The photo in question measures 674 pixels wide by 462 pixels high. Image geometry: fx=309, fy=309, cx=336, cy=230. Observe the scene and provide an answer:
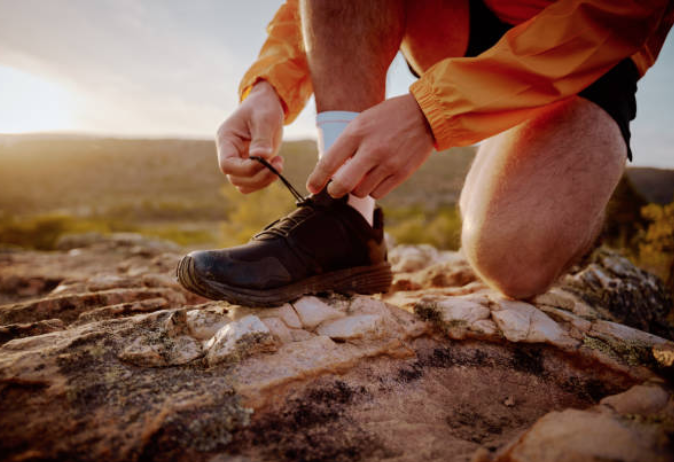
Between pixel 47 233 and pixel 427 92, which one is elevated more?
pixel 427 92

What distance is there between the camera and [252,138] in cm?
149

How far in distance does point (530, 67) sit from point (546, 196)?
1.97 ft

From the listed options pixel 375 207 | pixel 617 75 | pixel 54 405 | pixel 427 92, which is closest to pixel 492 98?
pixel 427 92

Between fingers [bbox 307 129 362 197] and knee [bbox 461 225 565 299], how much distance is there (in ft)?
2.83

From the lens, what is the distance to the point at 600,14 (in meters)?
1.08

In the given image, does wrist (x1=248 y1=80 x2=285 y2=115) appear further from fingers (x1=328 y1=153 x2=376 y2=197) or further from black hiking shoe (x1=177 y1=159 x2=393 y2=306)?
fingers (x1=328 y1=153 x2=376 y2=197)

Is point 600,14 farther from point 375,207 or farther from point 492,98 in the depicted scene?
point 375,207

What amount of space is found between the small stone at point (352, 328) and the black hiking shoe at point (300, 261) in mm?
208

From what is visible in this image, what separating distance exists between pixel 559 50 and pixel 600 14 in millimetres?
170

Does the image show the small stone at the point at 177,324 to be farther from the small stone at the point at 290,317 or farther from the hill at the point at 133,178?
the hill at the point at 133,178

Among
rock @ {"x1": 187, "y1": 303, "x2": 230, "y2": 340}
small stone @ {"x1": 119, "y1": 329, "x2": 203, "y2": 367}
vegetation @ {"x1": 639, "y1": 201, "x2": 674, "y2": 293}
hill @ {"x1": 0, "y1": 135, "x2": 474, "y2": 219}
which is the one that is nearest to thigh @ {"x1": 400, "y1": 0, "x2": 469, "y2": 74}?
rock @ {"x1": 187, "y1": 303, "x2": 230, "y2": 340}

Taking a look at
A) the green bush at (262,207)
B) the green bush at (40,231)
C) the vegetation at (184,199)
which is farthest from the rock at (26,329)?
the green bush at (40,231)

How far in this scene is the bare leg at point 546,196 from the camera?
4.51 ft

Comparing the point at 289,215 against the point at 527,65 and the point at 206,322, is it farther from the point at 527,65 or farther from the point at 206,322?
the point at 527,65
